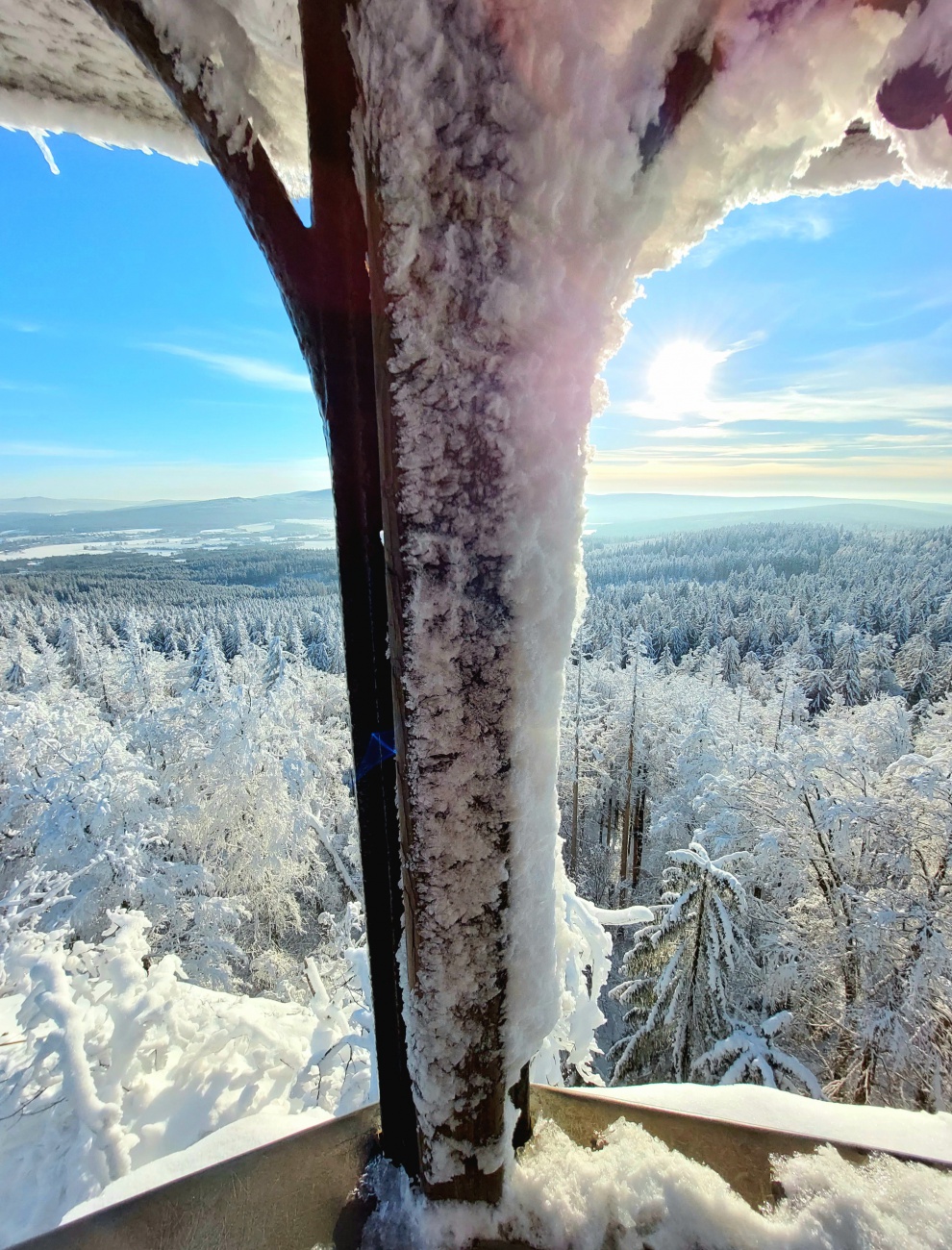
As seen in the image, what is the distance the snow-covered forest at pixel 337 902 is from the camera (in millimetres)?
5250

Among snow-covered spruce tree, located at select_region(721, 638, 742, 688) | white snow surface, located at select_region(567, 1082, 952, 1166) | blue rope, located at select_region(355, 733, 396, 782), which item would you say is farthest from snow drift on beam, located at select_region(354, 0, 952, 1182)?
snow-covered spruce tree, located at select_region(721, 638, 742, 688)

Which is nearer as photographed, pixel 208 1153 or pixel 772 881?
pixel 208 1153

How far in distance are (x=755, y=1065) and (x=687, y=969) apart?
165 cm

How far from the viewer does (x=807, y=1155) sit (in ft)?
4.44

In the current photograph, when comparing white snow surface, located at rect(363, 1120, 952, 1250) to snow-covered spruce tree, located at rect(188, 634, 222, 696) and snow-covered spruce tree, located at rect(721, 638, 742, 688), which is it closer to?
snow-covered spruce tree, located at rect(188, 634, 222, 696)

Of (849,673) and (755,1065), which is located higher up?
(755,1065)

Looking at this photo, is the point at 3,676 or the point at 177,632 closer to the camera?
the point at 3,676

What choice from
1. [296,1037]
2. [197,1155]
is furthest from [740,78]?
[296,1037]

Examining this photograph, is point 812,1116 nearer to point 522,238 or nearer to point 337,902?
point 522,238

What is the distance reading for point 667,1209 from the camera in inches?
46.8

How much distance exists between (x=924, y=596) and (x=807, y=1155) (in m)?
64.4

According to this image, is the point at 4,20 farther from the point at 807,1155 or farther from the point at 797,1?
the point at 807,1155

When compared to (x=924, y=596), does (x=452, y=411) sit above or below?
above

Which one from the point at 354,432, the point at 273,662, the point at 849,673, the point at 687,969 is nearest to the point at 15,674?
the point at 273,662
